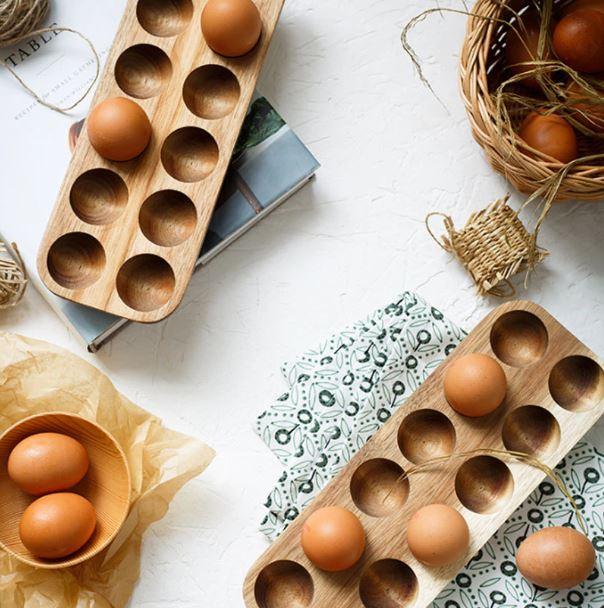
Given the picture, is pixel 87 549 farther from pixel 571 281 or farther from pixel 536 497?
pixel 571 281

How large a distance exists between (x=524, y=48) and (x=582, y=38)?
0.06 metres

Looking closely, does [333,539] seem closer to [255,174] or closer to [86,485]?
[86,485]

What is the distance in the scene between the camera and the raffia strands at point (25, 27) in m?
1.04

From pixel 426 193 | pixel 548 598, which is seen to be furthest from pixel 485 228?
pixel 548 598

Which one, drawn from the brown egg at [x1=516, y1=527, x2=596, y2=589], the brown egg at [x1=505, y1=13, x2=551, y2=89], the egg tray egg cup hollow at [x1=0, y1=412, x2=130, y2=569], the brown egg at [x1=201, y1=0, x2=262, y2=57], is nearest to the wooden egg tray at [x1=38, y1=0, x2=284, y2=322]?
the brown egg at [x1=201, y1=0, x2=262, y2=57]

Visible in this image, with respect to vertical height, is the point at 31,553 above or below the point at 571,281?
above

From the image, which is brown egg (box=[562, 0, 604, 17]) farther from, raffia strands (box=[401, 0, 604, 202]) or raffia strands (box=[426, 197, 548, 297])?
raffia strands (box=[426, 197, 548, 297])

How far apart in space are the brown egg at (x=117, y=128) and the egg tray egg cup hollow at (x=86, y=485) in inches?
11.1

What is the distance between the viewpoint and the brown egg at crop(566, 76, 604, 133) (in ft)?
3.32

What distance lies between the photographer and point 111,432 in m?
1.04

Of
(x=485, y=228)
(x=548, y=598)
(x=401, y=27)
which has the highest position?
(x=401, y=27)

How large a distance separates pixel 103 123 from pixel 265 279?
0.82ft

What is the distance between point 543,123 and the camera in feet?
3.38

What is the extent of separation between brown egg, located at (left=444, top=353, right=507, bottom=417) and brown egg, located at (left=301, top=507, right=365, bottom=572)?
0.52 feet
